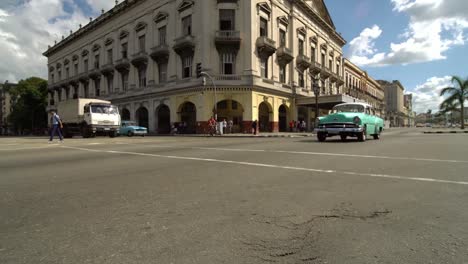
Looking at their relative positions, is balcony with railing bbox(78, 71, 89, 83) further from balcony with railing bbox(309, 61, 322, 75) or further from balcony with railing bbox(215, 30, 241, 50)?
balcony with railing bbox(309, 61, 322, 75)

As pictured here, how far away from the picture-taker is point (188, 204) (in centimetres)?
394

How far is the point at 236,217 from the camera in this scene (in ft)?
11.2

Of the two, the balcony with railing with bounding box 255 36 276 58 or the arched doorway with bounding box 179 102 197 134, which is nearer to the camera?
the balcony with railing with bounding box 255 36 276 58

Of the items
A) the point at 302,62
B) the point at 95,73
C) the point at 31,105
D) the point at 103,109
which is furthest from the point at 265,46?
the point at 31,105

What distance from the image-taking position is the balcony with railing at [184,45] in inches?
1244

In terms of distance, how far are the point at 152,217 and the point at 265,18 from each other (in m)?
33.2

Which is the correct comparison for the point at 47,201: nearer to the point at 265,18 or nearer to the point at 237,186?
the point at 237,186

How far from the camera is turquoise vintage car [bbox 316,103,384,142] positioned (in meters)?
14.8

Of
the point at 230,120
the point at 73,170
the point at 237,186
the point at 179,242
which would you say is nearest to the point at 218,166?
the point at 237,186

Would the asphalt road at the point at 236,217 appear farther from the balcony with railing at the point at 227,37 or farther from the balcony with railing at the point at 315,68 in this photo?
the balcony with railing at the point at 315,68

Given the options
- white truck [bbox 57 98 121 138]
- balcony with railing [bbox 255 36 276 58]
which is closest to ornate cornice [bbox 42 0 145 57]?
balcony with railing [bbox 255 36 276 58]

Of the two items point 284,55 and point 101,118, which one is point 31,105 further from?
point 284,55

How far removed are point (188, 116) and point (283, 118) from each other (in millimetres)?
12052

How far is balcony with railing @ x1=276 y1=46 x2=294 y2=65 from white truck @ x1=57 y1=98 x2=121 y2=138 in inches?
774
